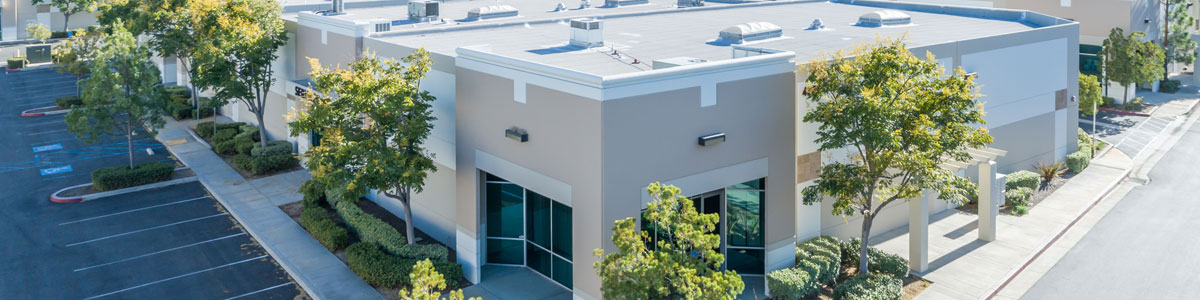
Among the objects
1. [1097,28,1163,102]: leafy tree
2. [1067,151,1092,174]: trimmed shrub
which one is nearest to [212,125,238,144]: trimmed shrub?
[1067,151,1092,174]: trimmed shrub

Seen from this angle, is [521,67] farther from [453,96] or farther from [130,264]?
[130,264]

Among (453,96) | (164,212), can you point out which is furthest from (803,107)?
(164,212)

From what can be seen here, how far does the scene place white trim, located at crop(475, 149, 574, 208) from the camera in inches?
908

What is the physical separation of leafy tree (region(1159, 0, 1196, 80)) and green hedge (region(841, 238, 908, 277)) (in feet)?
135

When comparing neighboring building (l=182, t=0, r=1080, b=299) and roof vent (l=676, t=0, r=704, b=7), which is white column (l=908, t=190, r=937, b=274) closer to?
neighboring building (l=182, t=0, r=1080, b=299)

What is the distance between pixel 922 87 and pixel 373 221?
17443 millimetres

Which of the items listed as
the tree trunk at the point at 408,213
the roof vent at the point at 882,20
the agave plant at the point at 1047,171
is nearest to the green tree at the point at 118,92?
the tree trunk at the point at 408,213

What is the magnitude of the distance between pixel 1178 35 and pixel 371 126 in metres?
53.8

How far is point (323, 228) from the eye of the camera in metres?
29.8

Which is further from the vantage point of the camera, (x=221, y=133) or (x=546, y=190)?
(x=221, y=133)

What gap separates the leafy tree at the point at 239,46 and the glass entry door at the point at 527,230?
57.0 ft

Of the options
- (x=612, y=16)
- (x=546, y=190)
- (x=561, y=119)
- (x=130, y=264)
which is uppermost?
(x=612, y=16)

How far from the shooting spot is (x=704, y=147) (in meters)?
23.2

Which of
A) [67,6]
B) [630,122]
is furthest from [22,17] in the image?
[630,122]
